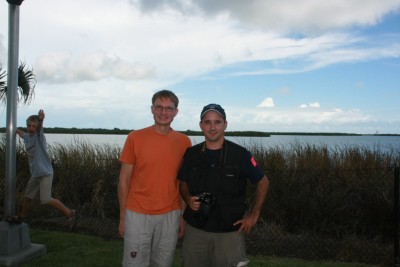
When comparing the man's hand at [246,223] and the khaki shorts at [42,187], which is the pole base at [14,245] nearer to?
the khaki shorts at [42,187]

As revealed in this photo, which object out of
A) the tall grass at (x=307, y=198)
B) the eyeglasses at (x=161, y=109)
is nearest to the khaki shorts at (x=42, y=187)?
the tall grass at (x=307, y=198)

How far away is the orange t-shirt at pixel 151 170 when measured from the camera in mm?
3271

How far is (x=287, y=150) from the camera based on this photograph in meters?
9.60

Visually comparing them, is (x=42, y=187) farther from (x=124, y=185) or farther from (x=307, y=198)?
(x=307, y=198)

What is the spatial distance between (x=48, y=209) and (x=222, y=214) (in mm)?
5803

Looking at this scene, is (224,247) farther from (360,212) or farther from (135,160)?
(360,212)

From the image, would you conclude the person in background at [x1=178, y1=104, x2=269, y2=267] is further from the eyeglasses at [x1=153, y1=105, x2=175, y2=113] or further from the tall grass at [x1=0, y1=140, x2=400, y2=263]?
the tall grass at [x1=0, y1=140, x2=400, y2=263]

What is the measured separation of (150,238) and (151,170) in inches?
20.6

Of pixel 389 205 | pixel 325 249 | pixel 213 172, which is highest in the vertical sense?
pixel 213 172

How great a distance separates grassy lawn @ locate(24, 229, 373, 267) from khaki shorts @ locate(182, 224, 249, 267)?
77.8 inches

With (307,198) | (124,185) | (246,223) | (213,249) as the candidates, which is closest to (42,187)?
(124,185)

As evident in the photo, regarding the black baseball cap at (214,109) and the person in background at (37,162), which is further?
the person in background at (37,162)

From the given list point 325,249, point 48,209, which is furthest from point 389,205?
point 48,209

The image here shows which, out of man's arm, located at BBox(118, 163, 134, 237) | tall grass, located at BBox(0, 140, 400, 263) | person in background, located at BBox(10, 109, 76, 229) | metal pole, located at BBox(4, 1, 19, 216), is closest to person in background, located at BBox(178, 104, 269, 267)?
man's arm, located at BBox(118, 163, 134, 237)
